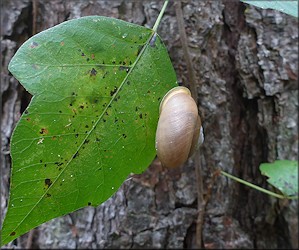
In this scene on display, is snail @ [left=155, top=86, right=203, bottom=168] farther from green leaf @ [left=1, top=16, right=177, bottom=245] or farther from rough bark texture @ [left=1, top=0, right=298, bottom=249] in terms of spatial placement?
rough bark texture @ [left=1, top=0, right=298, bottom=249]

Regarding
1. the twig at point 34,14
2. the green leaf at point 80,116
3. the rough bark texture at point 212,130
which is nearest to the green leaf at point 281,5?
the green leaf at point 80,116

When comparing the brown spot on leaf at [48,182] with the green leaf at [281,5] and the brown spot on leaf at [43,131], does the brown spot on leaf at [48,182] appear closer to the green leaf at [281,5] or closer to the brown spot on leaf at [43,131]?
the brown spot on leaf at [43,131]

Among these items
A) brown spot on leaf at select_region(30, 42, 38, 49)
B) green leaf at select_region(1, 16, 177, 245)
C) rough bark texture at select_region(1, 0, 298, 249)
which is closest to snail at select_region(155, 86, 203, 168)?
green leaf at select_region(1, 16, 177, 245)

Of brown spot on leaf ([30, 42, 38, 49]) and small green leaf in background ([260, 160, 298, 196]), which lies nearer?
brown spot on leaf ([30, 42, 38, 49])

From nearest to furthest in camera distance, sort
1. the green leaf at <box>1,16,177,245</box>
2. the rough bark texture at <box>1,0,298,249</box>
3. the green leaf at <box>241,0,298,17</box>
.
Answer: the green leaf at <box>1,16,177,245</box>
the green leaf at <box>241,0,298,17</box>
the rough bark texture at <box>1,0,298,249</box>

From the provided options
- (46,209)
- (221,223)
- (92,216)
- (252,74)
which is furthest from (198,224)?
(46,209)

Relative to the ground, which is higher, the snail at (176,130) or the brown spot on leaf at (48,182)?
the snail at (176,130)

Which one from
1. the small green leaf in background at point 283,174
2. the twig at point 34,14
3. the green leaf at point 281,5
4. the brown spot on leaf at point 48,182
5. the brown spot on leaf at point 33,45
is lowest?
the small green leaf in background at point 283,174
